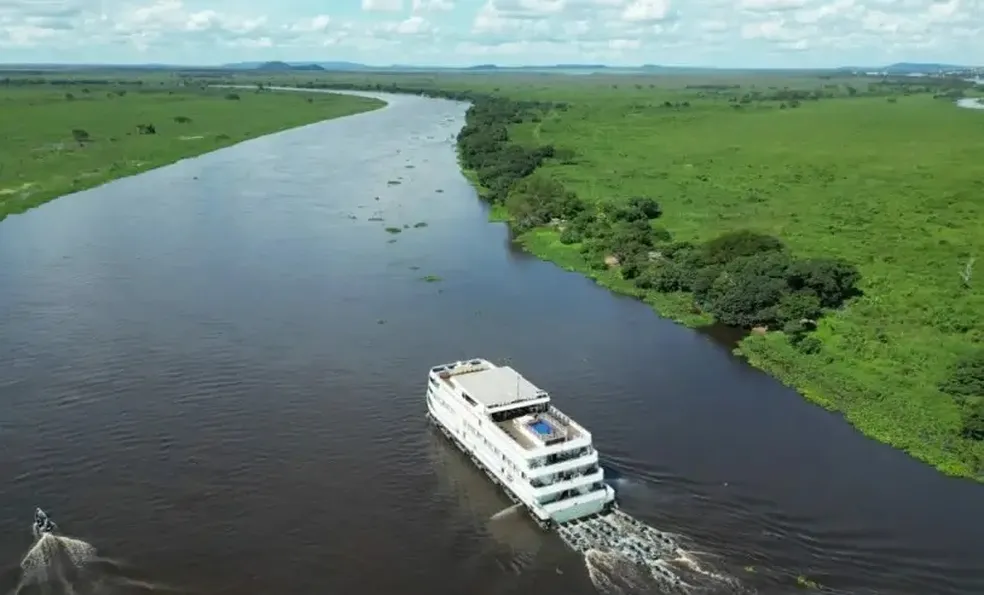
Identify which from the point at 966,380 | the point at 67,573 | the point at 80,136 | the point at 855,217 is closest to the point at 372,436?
the point at 67,573

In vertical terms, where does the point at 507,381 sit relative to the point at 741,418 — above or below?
above

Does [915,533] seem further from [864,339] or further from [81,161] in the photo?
[81,161]

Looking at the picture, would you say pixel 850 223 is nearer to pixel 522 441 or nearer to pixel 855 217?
pixel 855 217

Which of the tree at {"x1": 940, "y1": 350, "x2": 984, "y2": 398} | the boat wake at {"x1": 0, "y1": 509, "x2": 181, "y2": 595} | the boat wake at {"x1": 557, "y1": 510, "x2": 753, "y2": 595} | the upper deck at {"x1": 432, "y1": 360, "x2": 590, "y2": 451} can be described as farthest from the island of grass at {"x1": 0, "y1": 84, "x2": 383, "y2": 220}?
the tree at {"x1": 940, "y1": 350, "x2": 984, "y2": 398}

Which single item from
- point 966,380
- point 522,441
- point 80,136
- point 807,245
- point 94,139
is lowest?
point 94,139

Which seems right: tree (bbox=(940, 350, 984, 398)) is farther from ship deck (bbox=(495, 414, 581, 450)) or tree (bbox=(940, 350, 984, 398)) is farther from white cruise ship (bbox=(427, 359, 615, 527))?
ship deck (bbox=(495, 414, 581, 450))

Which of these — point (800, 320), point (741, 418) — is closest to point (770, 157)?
point (800, 320)
